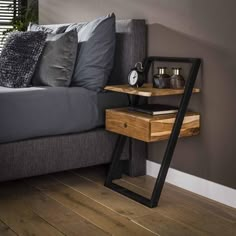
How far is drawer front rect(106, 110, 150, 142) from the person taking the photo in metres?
2.35

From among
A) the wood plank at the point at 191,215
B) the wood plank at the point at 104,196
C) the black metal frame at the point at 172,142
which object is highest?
the black metal frame at the point at 172,142

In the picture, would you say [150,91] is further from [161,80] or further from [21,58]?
[21,58]

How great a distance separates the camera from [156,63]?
2797 mm

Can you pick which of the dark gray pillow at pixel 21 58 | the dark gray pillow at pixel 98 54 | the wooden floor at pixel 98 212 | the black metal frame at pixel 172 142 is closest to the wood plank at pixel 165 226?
the wooden floor at pixel 98 212

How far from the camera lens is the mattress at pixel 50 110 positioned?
2402 millimetres

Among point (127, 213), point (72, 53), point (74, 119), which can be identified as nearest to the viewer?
point (127, 213)

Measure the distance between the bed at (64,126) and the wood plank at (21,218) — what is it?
0.13 metres

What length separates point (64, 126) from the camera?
260cm

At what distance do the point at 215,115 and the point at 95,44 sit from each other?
0.91 metres

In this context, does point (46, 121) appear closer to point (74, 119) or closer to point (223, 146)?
point (74, 119)

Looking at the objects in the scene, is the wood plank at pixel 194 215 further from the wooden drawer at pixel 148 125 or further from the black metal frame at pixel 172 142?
the wooden drawer at pixel 148 125

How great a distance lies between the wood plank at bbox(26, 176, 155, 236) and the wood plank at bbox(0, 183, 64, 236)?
0.20m

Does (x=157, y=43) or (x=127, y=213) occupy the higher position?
(x=157, y=43)

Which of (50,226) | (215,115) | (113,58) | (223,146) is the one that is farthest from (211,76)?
(50,226)
